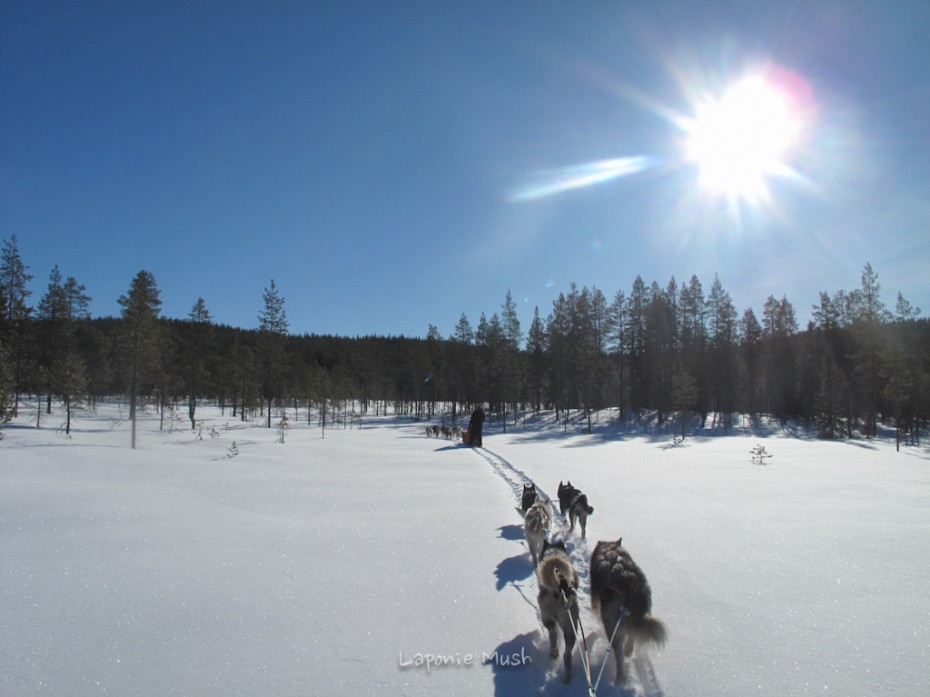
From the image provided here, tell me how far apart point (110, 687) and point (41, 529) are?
5142 millimetres

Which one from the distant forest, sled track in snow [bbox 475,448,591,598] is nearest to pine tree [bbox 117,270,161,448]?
the distant forest

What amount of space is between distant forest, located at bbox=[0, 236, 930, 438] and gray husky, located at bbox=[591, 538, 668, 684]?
33.1 m

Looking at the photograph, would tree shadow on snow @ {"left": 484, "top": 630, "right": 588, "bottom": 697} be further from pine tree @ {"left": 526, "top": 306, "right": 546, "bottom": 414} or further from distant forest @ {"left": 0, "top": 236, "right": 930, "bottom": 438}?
pine tree @ {"left": 526, "top": 306, "right": 546, "bottom": 414}

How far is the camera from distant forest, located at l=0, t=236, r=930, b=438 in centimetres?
3638

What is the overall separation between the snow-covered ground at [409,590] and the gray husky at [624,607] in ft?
0.99

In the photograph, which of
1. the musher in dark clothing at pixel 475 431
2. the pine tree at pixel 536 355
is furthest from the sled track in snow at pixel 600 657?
the pine tree at pixel 536 355

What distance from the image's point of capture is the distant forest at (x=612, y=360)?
36.4 m

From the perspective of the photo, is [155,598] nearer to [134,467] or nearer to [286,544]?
[286,544]

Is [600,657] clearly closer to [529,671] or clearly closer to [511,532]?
[529,671]

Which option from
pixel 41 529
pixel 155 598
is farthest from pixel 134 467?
pixel 155 598

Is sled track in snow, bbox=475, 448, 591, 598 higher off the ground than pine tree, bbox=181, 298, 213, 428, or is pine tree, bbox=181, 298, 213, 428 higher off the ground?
pine tree, bbox=181, 298, 213, 428

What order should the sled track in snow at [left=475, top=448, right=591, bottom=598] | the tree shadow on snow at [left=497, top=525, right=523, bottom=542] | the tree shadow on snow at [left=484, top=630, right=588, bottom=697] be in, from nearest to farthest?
1. the tree shadow on snow at [left=484, top=630, right=588, bottom=697]
2. the sled track in snow at [left=475, top=448, right=591, bottom=598]
3. the tree shadow on snow at [left=497, top=525, right=523, bottom=542]

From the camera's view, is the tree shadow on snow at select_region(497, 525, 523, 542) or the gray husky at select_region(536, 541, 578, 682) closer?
the gray husky at select_region(536, 541, 578, 682)

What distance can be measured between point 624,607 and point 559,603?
0.55 meters
